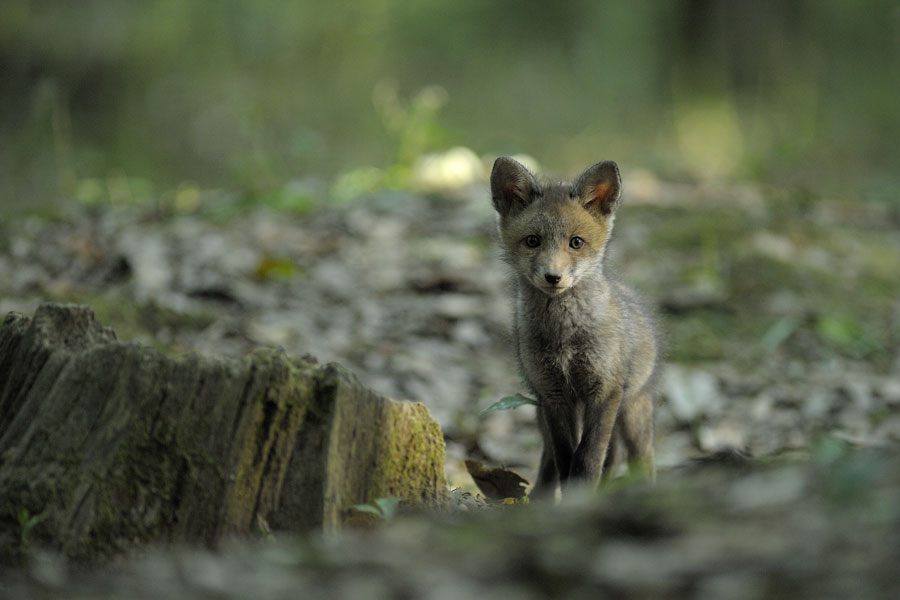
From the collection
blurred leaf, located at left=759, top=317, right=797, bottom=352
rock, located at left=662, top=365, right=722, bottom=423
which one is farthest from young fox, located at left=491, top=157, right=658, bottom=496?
blurred leaf, located at left=759, top=317, right=797, bottom=352

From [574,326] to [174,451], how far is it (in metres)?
2.05

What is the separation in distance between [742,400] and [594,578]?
449 cm

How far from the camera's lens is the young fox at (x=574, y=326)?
13.5 ft

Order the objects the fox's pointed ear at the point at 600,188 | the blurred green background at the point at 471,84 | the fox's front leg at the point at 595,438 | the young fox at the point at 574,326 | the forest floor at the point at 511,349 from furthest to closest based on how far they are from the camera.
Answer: the blurred green background at the point at 471,84 < the fox's pointed ear at the point at 600,188 < the young fox at the point at 574,326 < the fox's front leg at the point at 595,438 < the forest floor at the point at 511,349

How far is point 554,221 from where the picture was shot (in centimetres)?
427

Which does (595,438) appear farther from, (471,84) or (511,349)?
(471,84)

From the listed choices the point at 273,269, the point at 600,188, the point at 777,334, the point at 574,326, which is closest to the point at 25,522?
the point at 574,326

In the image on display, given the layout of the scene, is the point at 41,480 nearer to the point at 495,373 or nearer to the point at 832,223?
the point at 495,373

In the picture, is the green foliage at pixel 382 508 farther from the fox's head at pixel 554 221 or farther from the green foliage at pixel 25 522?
the fox's head at pixel 554 221

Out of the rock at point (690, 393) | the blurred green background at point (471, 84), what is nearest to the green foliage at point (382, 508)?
the rock at point (690, 393)

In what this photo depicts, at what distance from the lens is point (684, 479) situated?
2395 millimetres

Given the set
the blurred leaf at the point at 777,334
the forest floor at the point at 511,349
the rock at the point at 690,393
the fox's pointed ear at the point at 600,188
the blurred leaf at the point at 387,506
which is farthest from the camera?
the blurred leaf at the point at 777,334

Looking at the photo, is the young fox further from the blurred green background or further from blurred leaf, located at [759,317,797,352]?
the blurred green background

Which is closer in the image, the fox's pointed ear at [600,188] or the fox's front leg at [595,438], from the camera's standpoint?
the fox's front leg at [595,438]
